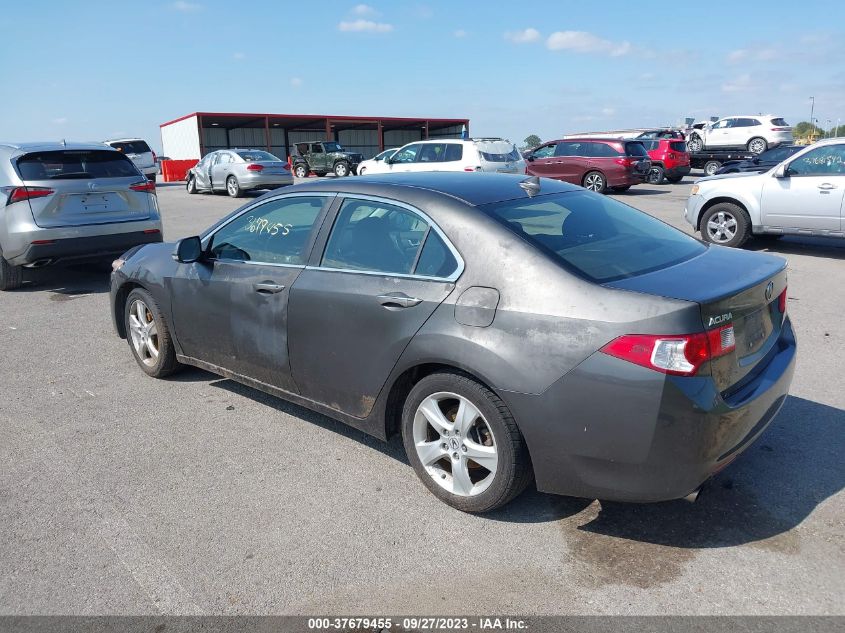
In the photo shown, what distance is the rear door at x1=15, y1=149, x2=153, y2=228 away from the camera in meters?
7.66

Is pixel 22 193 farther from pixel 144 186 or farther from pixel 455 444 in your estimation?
pixel 455 444

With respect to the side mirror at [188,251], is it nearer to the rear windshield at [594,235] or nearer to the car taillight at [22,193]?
the rear windshield at [594,235]

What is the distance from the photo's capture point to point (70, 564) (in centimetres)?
300

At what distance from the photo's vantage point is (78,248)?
7820 mm

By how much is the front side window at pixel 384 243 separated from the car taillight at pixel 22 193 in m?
5.42

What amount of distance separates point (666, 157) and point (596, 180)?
563cm

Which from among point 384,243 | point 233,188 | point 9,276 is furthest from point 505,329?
point 233,188

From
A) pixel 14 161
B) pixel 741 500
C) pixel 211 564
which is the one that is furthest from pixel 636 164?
pixel 211 564

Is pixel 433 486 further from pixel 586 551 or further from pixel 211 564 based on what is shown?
pixel 211 564

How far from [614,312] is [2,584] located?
2802 mm

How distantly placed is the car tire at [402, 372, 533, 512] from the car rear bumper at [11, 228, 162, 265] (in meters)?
5.95

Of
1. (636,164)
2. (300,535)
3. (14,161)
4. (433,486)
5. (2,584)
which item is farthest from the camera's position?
(636,164)

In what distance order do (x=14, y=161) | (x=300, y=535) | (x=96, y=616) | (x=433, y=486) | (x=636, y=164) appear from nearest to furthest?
(x=96, y=616) → (x=300, y=535) → (x=433, y=486) → (x=14, y=161) → (x=636, y=164)

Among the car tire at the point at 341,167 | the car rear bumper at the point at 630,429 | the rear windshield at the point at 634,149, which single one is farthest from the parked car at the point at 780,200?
the car tire at the point at 341,167
